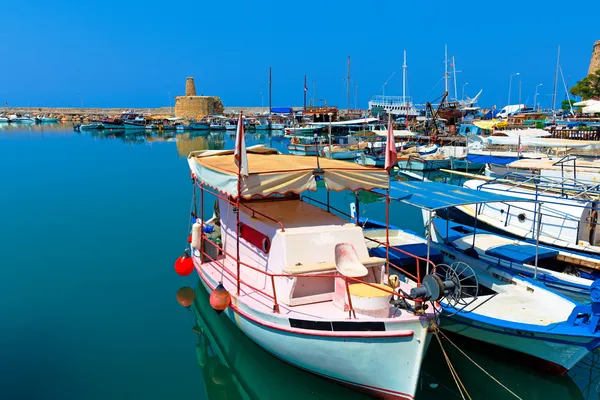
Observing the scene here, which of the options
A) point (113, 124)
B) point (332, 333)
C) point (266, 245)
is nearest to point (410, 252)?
point (266, 245)

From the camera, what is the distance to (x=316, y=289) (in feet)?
25.1

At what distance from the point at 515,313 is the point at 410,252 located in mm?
2989

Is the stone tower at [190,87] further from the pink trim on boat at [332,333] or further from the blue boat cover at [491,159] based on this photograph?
the pink trim on boat at [332,333]

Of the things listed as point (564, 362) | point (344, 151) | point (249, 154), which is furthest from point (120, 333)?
point (344, 151)

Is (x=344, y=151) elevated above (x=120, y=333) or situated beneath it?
elevated above

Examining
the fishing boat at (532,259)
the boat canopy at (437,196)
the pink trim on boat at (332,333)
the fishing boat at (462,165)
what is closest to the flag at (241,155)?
the pink trim on boat at (332,333)

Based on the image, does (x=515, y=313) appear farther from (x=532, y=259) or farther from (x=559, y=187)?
(x=559, y=187)

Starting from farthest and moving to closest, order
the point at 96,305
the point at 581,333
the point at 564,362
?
the point at 96,305, the point at 564,362, the point at 581,333

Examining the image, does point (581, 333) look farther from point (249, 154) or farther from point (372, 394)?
point (249, 154)

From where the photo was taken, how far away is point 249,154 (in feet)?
33.1

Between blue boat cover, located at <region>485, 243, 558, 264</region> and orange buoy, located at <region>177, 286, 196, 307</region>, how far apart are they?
24.4 feet

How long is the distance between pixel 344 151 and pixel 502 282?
29115 millimetres

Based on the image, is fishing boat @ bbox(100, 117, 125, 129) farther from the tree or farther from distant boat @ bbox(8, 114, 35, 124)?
the tree

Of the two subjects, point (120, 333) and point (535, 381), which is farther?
point (120, 333)
